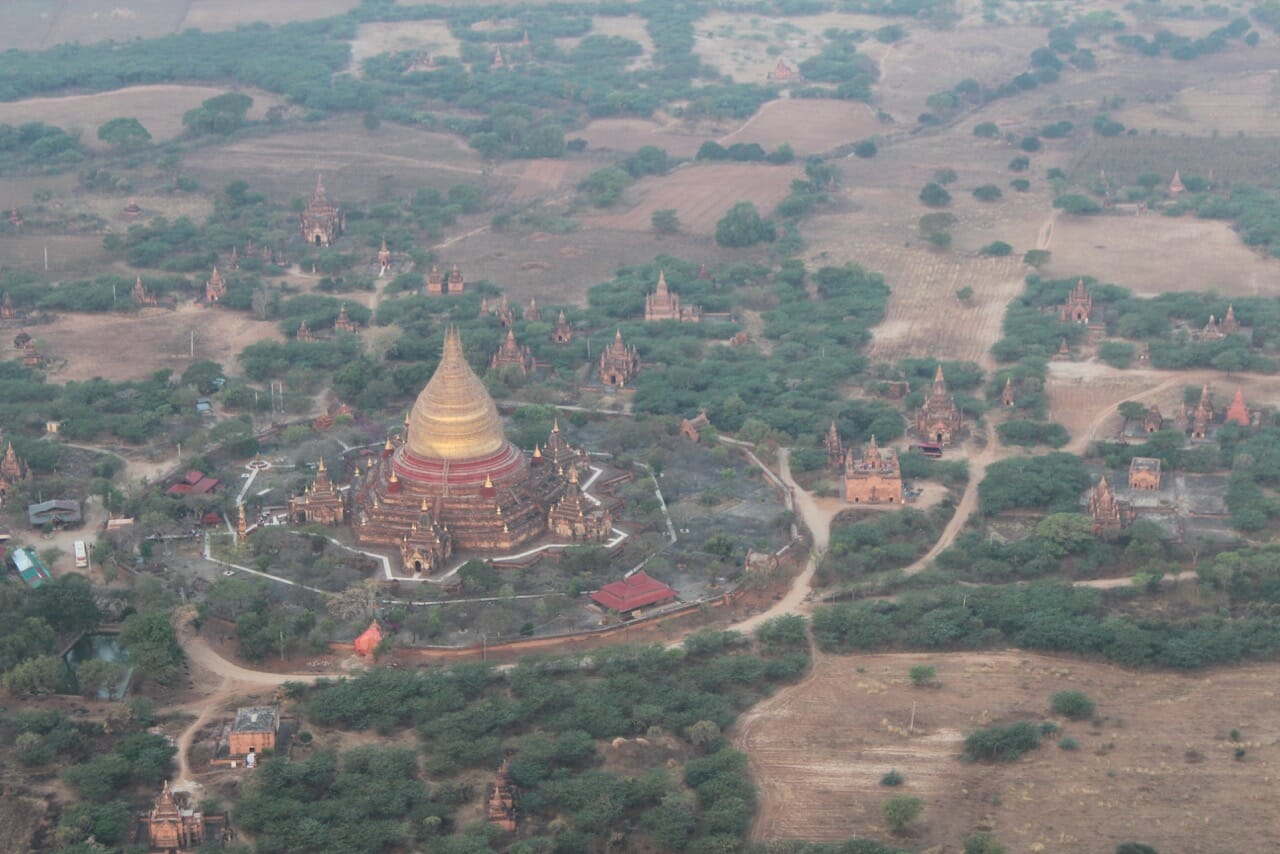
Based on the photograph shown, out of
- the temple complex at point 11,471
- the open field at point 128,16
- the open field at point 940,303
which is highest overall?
the open field at point 128,16

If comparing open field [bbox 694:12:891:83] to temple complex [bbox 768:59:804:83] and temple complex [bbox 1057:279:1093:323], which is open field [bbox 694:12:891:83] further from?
temple complex [bbox 1057:279:1093:323]

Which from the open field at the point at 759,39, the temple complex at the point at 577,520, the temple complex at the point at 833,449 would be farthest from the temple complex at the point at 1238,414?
the open field at the point at 759,39

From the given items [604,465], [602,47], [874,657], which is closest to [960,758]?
Result: [874,657]

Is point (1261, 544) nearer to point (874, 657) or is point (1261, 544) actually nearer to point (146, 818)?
point (874, 657)

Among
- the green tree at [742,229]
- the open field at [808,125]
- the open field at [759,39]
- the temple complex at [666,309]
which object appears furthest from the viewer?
the open field at [759,39]

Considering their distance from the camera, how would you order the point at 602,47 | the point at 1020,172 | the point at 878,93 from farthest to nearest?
1. the point at 602,47
2. the point at 878,93
3. the point at 1020,172

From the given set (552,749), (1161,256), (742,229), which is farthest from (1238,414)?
(552,749)

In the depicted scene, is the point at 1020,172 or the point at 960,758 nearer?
the point at 960,758

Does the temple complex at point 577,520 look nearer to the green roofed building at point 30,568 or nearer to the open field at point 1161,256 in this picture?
the green roofed building at point 30,568
